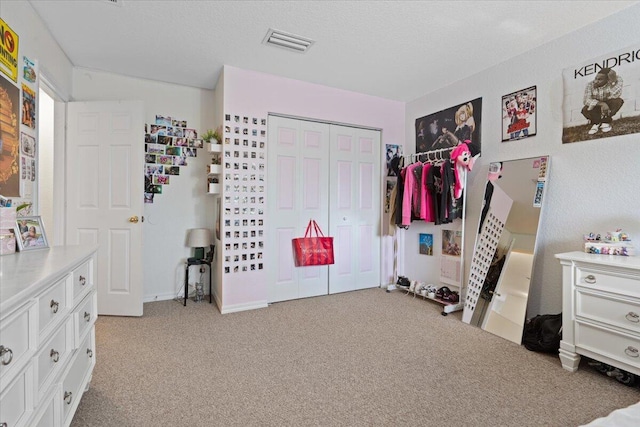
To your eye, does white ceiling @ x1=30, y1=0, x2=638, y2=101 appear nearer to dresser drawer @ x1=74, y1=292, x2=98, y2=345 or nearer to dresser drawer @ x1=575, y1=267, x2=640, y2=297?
dresser drawer @ x1=575, y1=267, x2=640, y2=297

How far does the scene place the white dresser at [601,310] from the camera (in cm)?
181

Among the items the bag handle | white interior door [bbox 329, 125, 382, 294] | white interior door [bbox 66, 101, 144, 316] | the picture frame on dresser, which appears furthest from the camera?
white interior door [bbox 329, 125, 382, 294]

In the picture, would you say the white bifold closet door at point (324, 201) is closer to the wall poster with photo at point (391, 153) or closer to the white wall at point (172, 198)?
the wall poster with photo at point (391, 153)

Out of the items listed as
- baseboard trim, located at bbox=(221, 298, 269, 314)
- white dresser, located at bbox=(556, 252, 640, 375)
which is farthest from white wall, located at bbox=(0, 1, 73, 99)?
white dresser, located at bbox=(556, 252, 640, 375)

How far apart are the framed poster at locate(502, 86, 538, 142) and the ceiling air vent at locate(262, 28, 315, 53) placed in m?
1.93

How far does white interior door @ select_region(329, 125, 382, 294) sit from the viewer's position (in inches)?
150

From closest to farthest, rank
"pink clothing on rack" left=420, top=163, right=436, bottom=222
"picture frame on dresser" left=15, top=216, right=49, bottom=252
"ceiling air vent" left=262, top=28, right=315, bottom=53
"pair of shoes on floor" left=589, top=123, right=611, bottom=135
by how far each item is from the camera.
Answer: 1. "picture frame on dresser" left=15, top=216, right=49, bottom=252
2. "pair of shoes on floor" left=589, top=123, right=611, bottom=135
3. "ceiling air vent" left=262, top=28, right=315, bottom=53
4. "pink clothing on rack" left=420, top=163, right=436, bottom=222

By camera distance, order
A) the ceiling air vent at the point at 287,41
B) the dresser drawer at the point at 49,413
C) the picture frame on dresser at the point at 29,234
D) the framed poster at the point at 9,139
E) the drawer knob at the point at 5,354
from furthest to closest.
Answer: the ceiling air vent at the point at 287,41
the framed poster at the point at 9,139
the picture frame on dresser at the point at 29,234
the dresser drawer at the point at 49,413
the drawer knob at the point at 5,354

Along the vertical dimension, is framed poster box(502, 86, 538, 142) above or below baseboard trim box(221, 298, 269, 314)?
above

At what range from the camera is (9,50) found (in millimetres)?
1854

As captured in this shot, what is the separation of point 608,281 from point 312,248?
2.51 meters

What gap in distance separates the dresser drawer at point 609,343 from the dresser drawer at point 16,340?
2841 mm

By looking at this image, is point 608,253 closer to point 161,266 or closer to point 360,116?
point 360,116

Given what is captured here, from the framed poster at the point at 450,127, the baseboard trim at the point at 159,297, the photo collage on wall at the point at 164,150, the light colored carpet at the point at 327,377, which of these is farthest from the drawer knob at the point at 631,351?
the photo collage on wall at the point at 164,150
